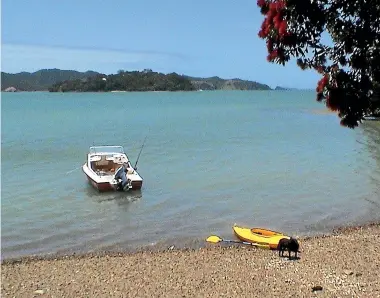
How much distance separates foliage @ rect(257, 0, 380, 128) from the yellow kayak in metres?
9.03

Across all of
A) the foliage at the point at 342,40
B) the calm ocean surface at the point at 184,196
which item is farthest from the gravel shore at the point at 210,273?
the foliage at the point at 342,40

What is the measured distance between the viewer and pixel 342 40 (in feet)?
19.2

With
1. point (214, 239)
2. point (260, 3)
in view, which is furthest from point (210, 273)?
point (260, 3)

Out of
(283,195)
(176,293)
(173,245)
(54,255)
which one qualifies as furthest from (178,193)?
(176,293)

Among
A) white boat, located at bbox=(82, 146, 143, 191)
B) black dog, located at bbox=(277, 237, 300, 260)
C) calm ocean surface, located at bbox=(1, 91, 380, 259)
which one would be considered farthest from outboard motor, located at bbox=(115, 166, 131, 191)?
black dog, located at bbox=(277, 237, 300, 260)

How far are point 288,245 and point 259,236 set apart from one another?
6.10 ft

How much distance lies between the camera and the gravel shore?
36.0ft

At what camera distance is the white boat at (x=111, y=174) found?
853 inches

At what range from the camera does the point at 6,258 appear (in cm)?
1438

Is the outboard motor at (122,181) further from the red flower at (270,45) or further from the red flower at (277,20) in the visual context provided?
the red flower at (277,20)

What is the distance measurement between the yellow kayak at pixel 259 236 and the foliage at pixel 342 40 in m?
9.03

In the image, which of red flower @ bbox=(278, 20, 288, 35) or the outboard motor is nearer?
red flower @ bbox=(278, 20, 288, 35)

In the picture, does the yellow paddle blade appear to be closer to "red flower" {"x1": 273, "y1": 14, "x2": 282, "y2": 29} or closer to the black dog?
the black dog

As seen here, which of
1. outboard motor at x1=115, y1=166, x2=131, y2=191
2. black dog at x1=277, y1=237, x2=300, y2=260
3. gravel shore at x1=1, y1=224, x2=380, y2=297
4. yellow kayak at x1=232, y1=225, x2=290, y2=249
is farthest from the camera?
outboard motor at x1=115, y1=166, x2=131, y2=191
